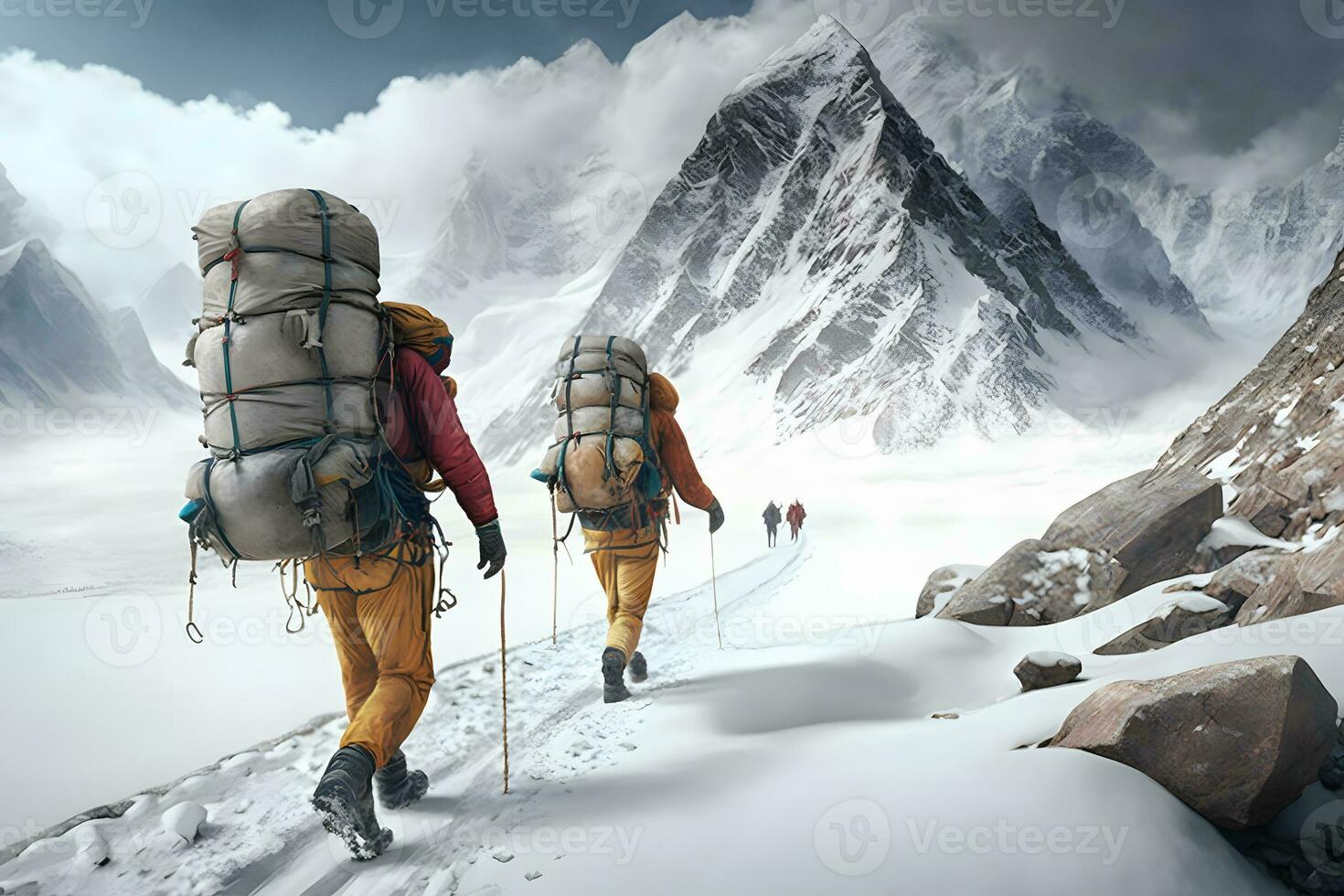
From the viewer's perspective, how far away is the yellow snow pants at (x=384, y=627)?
2.38 m

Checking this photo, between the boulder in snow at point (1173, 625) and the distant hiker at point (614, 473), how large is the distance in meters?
2.75

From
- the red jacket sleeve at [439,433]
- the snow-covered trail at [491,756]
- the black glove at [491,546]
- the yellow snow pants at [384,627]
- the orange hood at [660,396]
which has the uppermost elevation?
the orange hood at [660,396]

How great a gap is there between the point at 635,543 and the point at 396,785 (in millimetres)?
1954

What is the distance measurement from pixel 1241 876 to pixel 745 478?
26.0 m

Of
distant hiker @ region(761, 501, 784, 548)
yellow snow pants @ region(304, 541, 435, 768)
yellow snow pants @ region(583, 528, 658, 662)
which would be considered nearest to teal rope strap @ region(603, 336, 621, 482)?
yellow snow pants @ region(583, 528, 658, 662)

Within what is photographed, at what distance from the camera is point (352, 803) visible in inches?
77.6

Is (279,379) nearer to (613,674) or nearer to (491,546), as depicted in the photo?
(491,546)

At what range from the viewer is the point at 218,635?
186 inches

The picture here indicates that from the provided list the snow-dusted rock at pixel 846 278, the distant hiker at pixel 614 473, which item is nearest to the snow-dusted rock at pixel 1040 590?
the distant hiker at pixel 614 473

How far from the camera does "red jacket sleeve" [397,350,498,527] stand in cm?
254

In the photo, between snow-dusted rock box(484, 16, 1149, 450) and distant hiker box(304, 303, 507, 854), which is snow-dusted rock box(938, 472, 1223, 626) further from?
snow-dusted rock box(484, 16, 1149, 450)

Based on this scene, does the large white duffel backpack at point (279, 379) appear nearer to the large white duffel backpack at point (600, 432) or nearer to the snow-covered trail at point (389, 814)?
the snow-covered trail at point (389, 814)

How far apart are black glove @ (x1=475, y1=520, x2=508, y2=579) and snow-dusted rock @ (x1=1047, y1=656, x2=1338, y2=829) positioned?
2.18m

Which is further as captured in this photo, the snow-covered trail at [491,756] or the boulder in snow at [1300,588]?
the boulder in snow at [1300,588]
